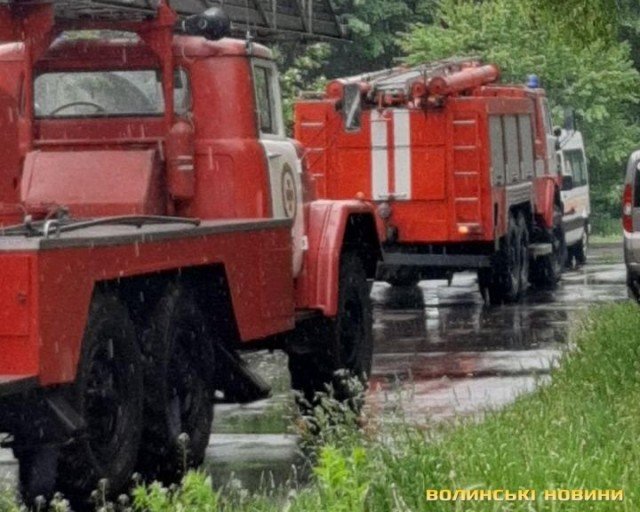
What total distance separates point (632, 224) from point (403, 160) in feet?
9.92

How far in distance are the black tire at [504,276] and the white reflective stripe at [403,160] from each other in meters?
1.56

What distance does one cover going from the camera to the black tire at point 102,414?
1021 centimetres

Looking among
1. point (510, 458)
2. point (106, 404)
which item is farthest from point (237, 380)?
point (510, 458)

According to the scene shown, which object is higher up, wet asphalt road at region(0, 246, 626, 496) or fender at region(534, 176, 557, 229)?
fender at region(534, 176, 557, 229)

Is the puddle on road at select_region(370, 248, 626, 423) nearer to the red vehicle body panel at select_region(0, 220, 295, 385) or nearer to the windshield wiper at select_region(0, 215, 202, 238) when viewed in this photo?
the red vehicle body panel at select_region(0, 220, 295, 385)

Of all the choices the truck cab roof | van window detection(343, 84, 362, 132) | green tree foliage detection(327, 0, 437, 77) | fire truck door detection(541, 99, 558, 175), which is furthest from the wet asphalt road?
green tree foliage detection(327, 0, 437, 77)

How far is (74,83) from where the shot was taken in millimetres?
13195

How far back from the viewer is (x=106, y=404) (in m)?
10.6

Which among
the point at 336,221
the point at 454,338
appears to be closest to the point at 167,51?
the point at 336,221

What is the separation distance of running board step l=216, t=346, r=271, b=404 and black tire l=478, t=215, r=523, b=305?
1289 centimetres

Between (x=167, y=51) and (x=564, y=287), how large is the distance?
15.9 meters

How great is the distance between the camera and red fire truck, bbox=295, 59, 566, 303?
24.1 meters

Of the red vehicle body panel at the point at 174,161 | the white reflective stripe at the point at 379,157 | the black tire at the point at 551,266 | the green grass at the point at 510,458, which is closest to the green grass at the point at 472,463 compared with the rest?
the green grass at the point at 510,458

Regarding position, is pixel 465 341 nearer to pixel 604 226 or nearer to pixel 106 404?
pixel 106 404
